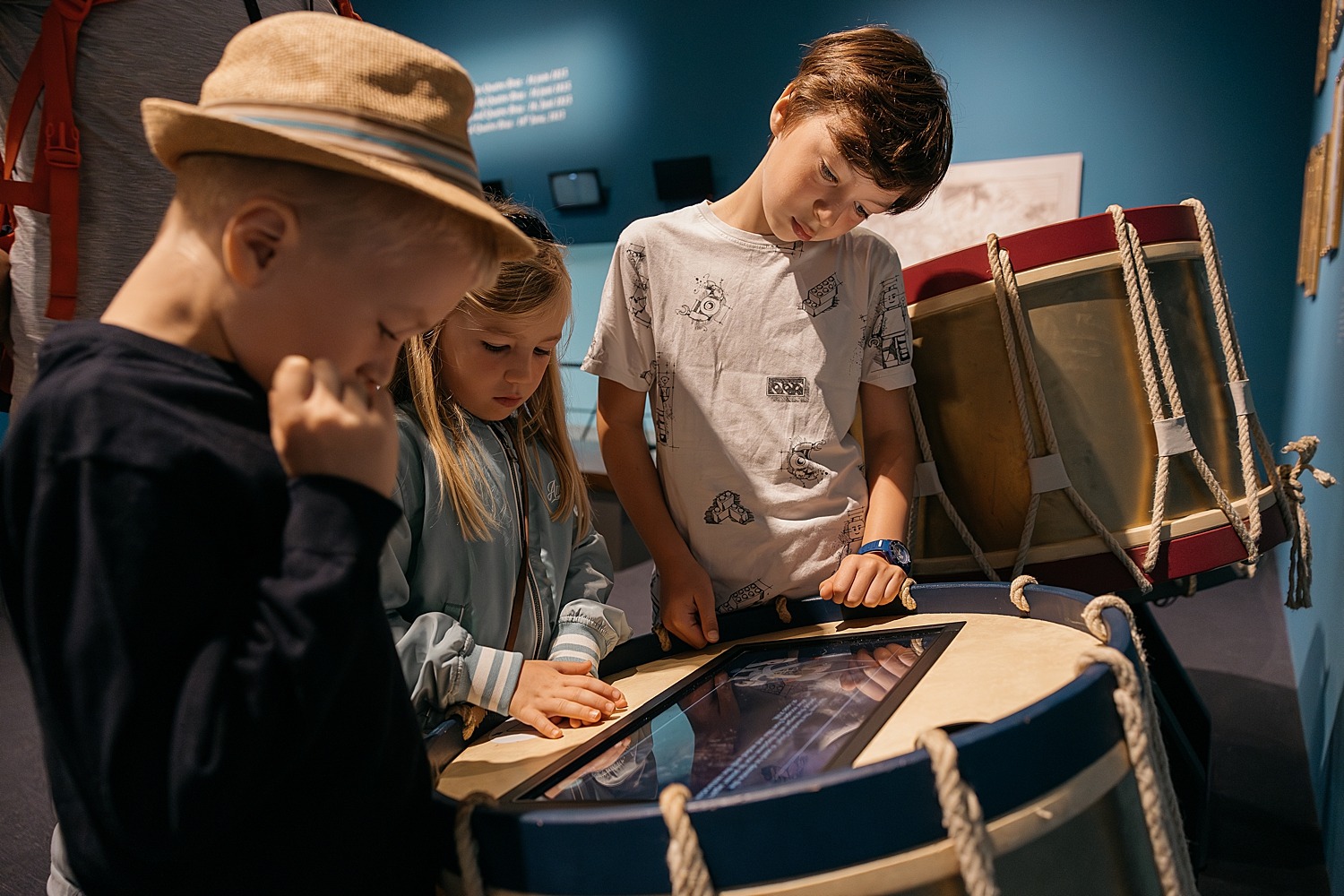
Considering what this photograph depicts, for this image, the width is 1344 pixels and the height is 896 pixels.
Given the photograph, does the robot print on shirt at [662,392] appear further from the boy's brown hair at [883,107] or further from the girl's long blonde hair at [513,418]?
the boy's brown hair at [883,107]

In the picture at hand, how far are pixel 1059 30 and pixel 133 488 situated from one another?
11.6 feet

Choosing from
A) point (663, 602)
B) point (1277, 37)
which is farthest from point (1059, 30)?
point (663, 602)

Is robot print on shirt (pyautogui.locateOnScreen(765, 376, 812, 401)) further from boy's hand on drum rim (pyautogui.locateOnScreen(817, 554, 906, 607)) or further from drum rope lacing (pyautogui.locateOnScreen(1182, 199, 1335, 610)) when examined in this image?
drum rope lacing (pyautogui.locateOnScreen(1182, 199, 1335, 610))

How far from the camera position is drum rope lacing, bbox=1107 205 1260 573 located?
1.30 metres

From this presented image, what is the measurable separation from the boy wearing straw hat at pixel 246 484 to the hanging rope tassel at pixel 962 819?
1.17ft

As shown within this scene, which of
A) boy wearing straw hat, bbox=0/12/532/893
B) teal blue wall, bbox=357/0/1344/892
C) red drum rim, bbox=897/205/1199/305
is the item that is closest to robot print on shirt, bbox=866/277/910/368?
red drum rim, bbox=897/205/1199/305

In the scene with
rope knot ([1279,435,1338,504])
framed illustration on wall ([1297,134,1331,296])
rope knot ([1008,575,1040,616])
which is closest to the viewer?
rope knot ([1008,575,1040,616])

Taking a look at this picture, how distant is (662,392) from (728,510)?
0.63 ft

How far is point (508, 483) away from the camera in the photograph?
107 centimetres

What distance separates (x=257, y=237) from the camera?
1.84ft

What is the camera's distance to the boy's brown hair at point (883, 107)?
45.1 inches

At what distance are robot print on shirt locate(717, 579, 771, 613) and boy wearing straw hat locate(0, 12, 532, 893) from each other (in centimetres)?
72

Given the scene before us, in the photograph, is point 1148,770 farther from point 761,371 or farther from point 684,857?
point 761,371

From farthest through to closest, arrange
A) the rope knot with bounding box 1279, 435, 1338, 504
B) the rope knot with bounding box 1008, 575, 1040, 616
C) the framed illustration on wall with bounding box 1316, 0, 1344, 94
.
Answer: the framed illustration on wall with bounding box 1316, 0, 1344, 94
the rope knot with bounding box 1279, 435, 1338, 504
the rope knot with bounding box 1008, 575, 1040, 616
